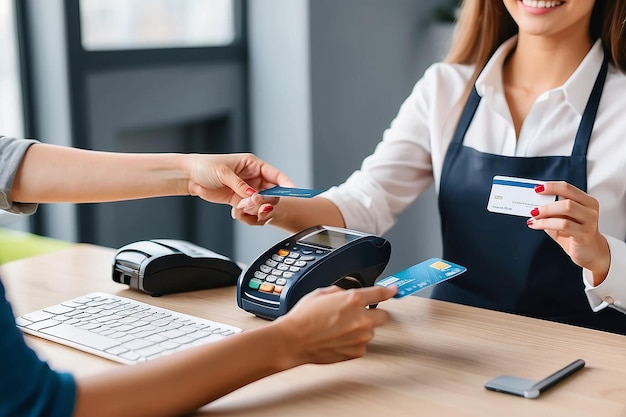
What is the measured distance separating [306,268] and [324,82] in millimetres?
1797

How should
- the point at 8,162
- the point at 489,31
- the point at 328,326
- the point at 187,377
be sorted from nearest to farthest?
the point at 187,377 < the point at 328,326 < the point at 8,162 < the point at 489,31

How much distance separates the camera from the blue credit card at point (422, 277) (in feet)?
4.17

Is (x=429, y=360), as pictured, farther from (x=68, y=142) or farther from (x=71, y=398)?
(x=68, y=142)

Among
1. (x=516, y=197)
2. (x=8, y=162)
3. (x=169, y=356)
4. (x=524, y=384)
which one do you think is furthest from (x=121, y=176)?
(x=524, y=384)

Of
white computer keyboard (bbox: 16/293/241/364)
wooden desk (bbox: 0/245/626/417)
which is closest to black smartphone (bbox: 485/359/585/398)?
wooden desk (bbox: 0/245/626/417)

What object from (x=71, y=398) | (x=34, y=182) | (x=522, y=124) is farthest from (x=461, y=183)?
(x=71, y=398)

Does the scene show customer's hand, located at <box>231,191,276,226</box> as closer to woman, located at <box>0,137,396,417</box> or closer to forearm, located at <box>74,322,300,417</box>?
woman, located at <box>0,137,396,417</box>

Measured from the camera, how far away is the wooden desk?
3.47ft

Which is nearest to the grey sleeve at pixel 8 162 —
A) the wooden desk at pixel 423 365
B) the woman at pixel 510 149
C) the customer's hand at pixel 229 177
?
the wooden desk at pixel 423 365

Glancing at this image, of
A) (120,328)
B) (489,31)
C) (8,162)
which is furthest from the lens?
(489,31)

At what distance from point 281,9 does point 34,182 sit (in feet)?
5.61

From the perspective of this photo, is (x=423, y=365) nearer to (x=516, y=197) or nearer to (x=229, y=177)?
(x=516, y=197)

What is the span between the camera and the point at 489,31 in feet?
6.59

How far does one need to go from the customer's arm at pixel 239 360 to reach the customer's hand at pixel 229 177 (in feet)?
1.32
